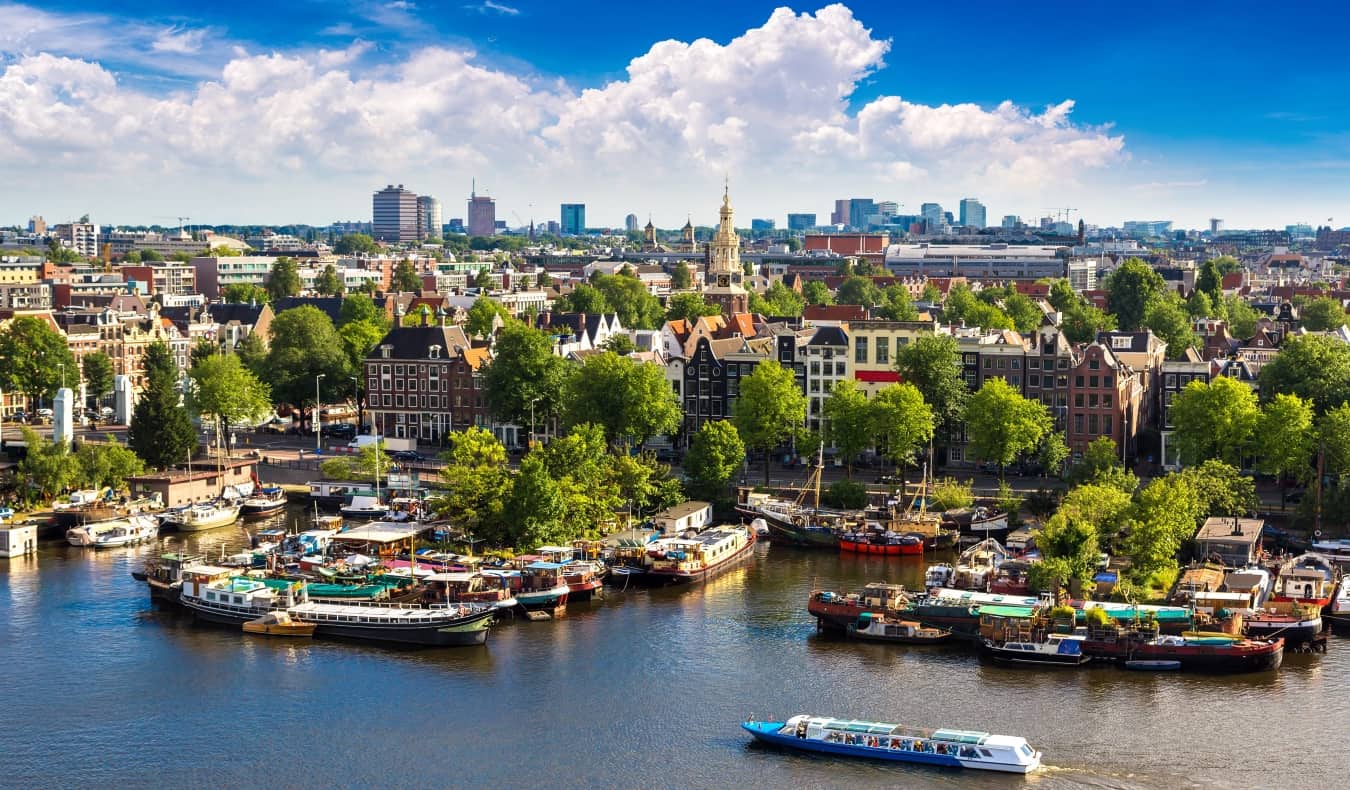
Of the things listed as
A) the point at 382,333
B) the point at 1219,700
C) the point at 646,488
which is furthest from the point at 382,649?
the point at 382,333

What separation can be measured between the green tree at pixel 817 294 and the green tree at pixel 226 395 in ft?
288

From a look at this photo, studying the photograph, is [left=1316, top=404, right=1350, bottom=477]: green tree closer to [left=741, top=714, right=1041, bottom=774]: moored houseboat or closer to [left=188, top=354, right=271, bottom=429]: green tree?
[left=741, top=714, right=1041, bottom=774]: moored houseboat

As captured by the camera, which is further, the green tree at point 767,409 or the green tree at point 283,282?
the green tree at point 283,282

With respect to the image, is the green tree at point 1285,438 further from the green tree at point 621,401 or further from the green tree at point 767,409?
the green tree at point 621,401

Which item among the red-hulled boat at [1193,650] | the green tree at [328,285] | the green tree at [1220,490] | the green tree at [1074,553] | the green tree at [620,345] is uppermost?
the green tree at [328,285]

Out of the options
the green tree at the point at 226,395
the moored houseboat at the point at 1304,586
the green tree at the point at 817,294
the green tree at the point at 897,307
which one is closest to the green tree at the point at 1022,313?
the green tree at the point at 897,307

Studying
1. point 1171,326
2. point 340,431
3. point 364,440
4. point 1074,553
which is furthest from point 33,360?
point 1171,326

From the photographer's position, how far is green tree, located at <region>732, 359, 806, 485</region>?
7656 centimetres

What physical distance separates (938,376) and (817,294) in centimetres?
9648

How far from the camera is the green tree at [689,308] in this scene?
127044 mm

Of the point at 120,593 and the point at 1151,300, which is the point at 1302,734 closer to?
the point at 120,593

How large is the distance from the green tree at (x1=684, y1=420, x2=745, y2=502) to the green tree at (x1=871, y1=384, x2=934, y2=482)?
663cm

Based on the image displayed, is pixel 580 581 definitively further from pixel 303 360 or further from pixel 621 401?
pixel 303 360

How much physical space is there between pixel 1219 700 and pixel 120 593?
3750cm
